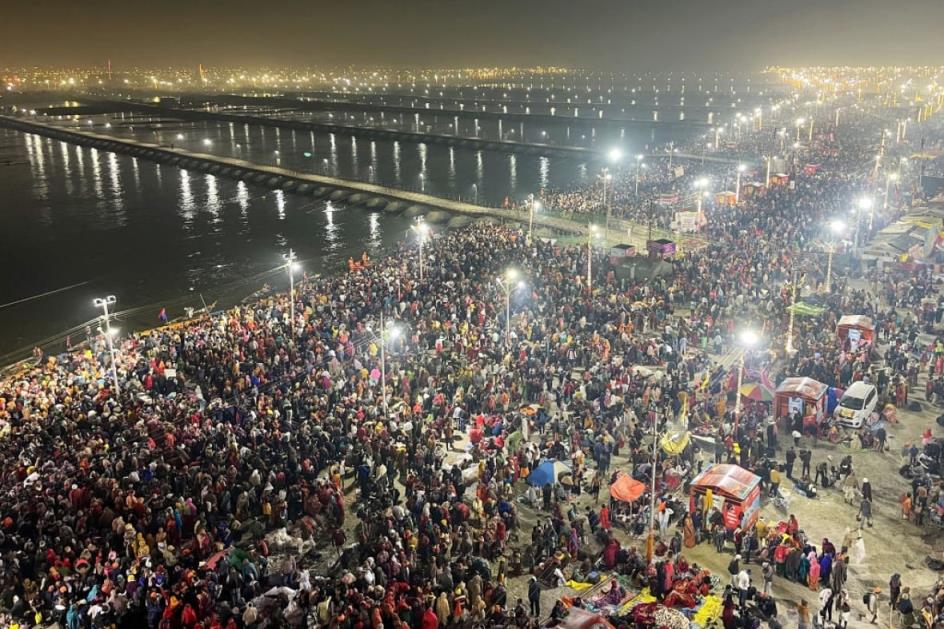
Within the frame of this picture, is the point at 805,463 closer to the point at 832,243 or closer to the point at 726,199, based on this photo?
the point at 832,243

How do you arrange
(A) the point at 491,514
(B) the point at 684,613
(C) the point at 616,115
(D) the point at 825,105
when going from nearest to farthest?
1. (B) the point at 684,613
2. (A) the point at 491,514
3. (D) the point at 825,105
4. (C) the point at 616,115

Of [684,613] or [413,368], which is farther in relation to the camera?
[413,368]

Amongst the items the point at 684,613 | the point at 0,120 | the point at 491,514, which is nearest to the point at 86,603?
the point at 491,514

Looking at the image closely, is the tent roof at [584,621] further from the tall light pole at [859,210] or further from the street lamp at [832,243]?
the tall light pole at [859,210]

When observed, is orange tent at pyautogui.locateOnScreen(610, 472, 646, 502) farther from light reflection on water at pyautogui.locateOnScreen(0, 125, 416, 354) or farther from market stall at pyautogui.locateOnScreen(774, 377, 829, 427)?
light reflection on water at pyautogui.locateOnScreen(0, 125, 416, 354)

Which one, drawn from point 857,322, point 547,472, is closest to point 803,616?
point 547,472

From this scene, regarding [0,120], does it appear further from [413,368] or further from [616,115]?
[413,368]
